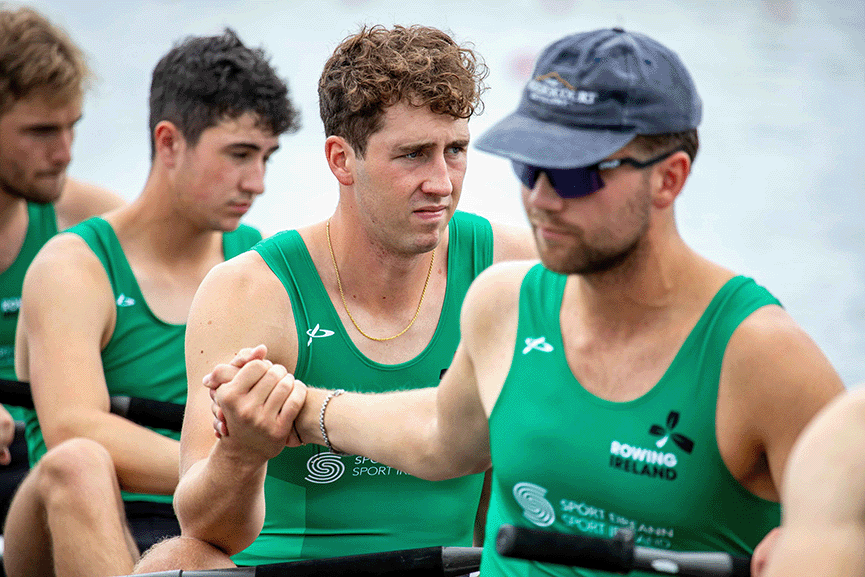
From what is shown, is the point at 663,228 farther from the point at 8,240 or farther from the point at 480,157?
the point at 480,157

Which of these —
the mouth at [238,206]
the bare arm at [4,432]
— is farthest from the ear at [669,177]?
the bare arm at [4,432]

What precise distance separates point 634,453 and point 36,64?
2452 mm

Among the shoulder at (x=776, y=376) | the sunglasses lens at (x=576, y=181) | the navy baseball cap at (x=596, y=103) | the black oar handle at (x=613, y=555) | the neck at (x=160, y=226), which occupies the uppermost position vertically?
the navy baseball cap at (x=596, y=103)

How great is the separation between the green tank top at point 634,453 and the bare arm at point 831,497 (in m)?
0.38

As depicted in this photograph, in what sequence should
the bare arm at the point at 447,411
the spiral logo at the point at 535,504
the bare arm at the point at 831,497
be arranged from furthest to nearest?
the bare arm at the point at 447,411 → the spiral logo at the point at 535,504 → the bare arm at the point at 831,497

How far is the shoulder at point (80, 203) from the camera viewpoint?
3459 millimetres

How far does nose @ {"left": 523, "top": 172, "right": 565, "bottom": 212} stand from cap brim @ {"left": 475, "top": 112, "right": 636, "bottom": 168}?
0.04m

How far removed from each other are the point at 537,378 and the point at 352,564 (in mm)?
514

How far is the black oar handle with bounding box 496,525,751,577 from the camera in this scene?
4.12 feet

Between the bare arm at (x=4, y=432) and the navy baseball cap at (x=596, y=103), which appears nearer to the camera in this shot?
the navy baseball cap at (x=596, y=103)

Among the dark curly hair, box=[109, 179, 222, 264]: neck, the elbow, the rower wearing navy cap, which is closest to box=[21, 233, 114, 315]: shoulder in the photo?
box=[109, 179, 222, 264]: neck

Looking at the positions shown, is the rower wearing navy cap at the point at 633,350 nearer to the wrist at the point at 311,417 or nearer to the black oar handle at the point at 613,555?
the black oar handle at the point at 613,555

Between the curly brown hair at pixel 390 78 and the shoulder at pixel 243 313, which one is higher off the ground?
the curly brown hair at pixel 390 78

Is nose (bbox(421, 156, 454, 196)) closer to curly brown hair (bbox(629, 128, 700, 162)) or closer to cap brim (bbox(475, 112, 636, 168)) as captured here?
cap brim (bbox(475, 112, 636, 168))
